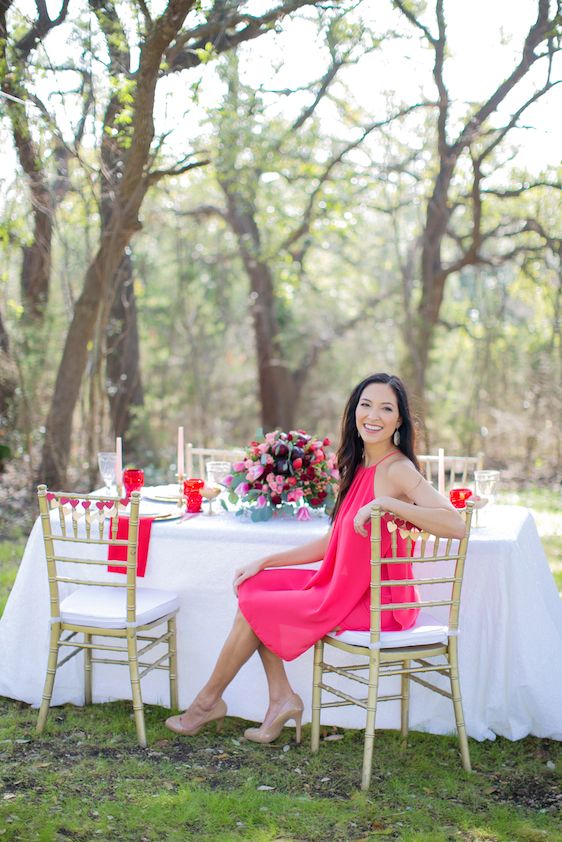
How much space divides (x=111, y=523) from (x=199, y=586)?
458 millimetres

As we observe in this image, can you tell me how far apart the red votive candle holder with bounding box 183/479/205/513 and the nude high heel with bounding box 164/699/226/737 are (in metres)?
0.83

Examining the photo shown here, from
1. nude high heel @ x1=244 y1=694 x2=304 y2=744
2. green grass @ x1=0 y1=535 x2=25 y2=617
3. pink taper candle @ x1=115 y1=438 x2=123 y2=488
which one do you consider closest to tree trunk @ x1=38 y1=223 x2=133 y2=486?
green grass @ x1=0 y1=535 x2=25 y2=617

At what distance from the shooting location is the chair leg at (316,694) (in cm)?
322

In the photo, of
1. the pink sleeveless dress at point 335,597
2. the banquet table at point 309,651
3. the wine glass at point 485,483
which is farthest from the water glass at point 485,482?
the pink sleeveless dress at point 335,597

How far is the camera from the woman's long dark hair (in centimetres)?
327

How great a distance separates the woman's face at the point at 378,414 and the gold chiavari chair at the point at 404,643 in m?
0.37

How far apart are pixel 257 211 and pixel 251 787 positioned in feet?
25.8

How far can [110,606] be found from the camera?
3.39 metres

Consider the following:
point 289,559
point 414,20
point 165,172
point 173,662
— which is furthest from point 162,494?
point 414,20

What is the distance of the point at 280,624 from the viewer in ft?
10.6

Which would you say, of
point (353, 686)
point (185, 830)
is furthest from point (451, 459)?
point (185, 830)

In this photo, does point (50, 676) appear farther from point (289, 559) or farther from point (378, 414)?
point (378, 414)

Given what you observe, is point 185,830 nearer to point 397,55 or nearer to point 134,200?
point 134,200

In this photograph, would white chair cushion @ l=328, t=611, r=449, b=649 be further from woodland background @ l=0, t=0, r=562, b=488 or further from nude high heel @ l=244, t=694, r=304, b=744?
woodland background @ l=0, t=0, r=562, b=488
